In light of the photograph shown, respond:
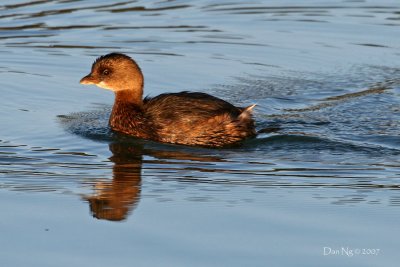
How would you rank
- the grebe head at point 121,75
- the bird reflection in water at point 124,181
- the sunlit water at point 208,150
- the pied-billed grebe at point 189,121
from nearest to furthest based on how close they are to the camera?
the sunlit water at point 208,150, the bird reflection in water at point 124,181, the pied-billed grebe at point 189,121, the grebe head at point 121,75

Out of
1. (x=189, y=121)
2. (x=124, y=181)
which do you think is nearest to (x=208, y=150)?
(x=189, y=121)

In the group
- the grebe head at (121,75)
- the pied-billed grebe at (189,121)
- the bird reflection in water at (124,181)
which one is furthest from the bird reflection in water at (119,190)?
the grebe head at (121,75)

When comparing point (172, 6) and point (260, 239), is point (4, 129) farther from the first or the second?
point (172, 6)

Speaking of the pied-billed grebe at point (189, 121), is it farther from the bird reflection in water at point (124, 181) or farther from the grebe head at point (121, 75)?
the grebe head at point (121, 75)

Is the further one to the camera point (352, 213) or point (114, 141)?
point (114, 141)

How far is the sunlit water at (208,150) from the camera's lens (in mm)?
8141

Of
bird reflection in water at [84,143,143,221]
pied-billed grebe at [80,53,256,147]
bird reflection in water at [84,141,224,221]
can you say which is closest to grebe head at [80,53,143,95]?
pied-billed grebe at [80,53,256,147]

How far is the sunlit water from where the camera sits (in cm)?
814

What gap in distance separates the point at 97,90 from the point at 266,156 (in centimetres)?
408

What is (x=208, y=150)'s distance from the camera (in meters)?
11.4

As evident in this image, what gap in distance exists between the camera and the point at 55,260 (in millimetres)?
7648

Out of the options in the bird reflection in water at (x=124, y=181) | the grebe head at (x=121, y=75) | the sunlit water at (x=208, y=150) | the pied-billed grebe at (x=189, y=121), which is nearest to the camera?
the sunlit water at (x=208, y=150)

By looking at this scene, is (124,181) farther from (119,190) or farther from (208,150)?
(208,150)

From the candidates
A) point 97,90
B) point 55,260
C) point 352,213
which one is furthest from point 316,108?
point 55,260
